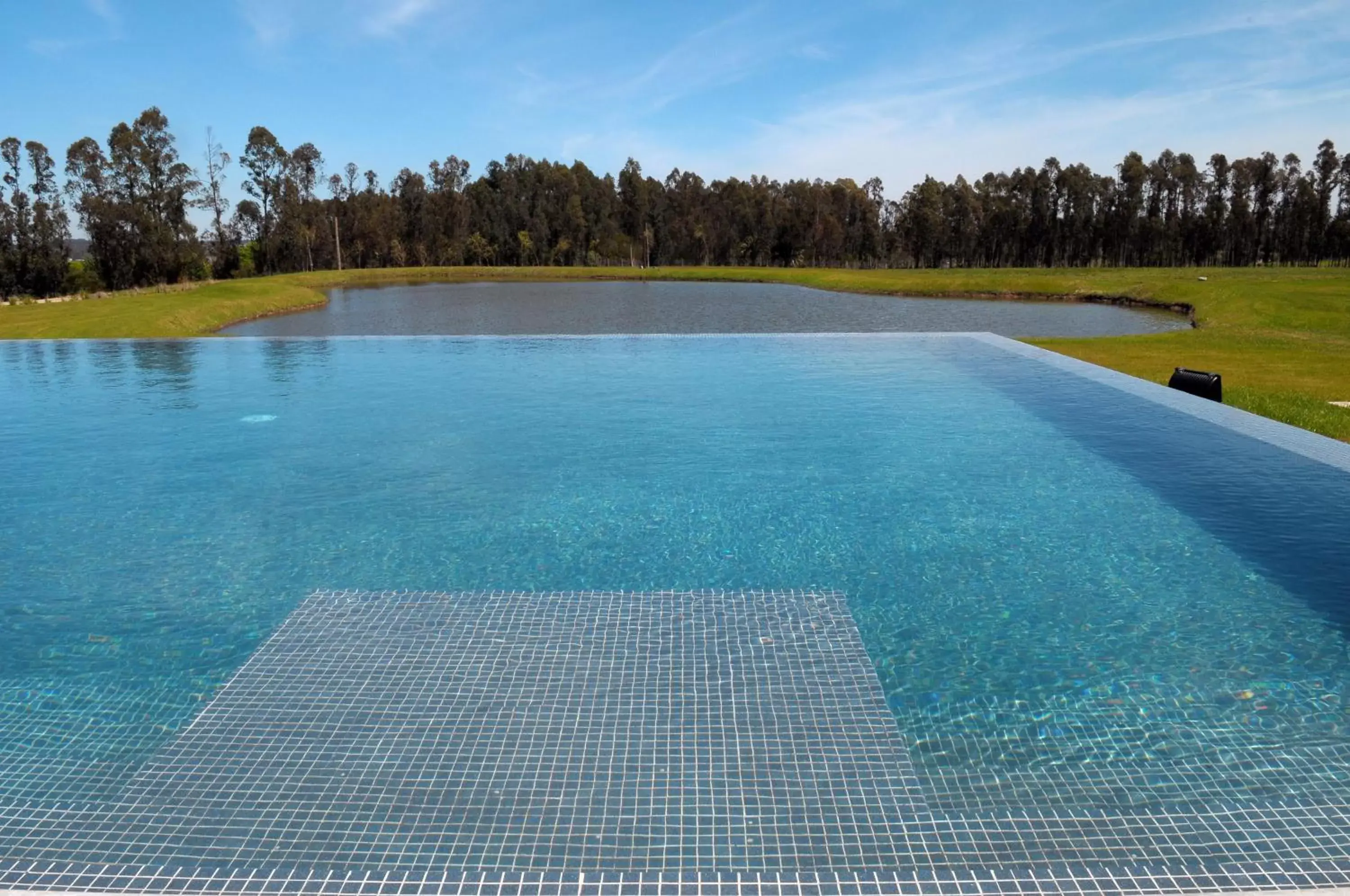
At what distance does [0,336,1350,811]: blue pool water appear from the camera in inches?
121

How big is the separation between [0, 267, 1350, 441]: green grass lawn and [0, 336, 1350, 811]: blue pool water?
2455 millimetres

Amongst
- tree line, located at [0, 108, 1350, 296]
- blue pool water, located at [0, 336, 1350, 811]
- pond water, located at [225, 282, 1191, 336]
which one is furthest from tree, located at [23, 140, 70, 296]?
blue pool water, located at [0, 336, 1350, 811]

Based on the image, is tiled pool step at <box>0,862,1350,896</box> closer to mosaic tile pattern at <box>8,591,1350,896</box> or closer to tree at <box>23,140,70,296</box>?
mosaic tile pattern at <box>8,591,1350,896</box>

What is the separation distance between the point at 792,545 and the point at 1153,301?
1202 inches

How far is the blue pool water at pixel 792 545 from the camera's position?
307 cm

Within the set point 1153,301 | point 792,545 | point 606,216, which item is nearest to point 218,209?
point 606,216

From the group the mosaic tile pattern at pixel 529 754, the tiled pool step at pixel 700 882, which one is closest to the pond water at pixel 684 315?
the mosaic tile pattern at pixel 529 754

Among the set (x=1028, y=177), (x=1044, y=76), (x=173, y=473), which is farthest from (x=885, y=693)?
(x=1028, y=177)

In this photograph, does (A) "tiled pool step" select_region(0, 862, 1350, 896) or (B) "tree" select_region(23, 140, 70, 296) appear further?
(B) "tree" select_region(23, 140, 70, 296)

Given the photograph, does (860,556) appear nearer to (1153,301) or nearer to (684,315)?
(684,315)

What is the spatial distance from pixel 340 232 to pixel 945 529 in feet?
210

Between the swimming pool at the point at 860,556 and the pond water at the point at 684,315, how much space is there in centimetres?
953

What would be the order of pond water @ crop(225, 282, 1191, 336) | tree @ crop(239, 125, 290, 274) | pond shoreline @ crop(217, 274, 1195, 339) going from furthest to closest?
tree @ crop(239, 125, 290, 274)
pond shoreline @ crop(217, 274, 1195, 339)
pond water @ crop(225, 282, 1191, 336)

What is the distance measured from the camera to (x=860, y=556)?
15.6ft
